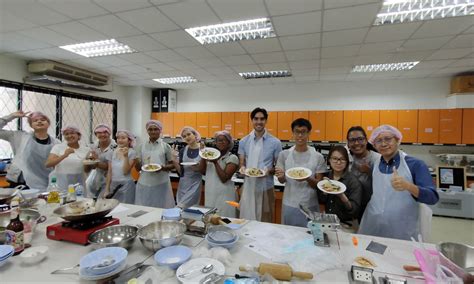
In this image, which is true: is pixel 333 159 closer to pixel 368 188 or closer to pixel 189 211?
pixel 368 188

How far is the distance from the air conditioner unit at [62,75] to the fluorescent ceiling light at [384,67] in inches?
208

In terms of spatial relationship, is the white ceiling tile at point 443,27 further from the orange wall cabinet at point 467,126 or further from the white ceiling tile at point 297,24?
the orange wall cabinet at point 467,126

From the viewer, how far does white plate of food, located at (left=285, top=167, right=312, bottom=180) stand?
203 centimetres

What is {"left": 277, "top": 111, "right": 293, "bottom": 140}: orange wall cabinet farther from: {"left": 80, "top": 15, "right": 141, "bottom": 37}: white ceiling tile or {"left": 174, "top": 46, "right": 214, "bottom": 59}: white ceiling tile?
{"left": 80, "top": 15, "right": 141, "bottom": 37}: white ceiling tile

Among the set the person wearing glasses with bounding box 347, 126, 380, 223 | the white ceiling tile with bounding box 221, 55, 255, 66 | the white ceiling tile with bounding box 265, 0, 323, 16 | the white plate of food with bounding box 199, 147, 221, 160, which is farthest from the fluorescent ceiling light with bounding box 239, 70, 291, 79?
the person wearing glasses with bounding box 347, 126, 380, 223

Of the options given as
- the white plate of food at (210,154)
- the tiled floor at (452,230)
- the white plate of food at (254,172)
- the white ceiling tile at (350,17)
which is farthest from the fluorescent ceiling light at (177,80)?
the tiled floor at (452,230)

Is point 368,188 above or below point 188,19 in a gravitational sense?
below

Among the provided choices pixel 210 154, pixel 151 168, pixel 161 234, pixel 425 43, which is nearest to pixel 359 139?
pixel 210 154

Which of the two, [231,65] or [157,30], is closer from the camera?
[157,30]

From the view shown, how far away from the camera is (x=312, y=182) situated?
6.84 ft

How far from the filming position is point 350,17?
2.60 meters

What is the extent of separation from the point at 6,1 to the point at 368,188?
13.0 ft

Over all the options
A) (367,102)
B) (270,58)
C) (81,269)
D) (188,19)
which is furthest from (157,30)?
(367,102)

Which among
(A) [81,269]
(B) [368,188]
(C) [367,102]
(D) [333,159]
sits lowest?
(A) [81,269]
